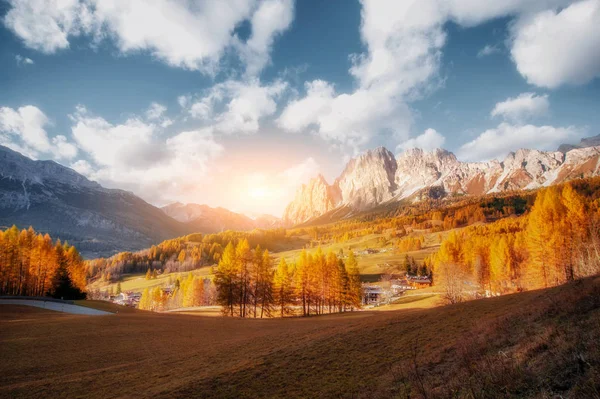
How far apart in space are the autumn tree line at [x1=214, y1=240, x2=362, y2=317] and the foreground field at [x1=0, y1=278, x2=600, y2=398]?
2430 centimetres

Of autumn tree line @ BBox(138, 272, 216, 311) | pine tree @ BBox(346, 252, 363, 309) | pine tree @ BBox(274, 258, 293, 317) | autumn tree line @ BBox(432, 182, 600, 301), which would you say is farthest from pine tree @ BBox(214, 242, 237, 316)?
autumn tree line @ BBox(432, 182, 600, 301)

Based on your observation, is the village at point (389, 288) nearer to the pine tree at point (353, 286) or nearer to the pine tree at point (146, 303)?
the pine tree at point (146, 303)

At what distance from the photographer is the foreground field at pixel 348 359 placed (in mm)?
8242

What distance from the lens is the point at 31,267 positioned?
6506cm

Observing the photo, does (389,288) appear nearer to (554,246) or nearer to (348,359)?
(554,246)

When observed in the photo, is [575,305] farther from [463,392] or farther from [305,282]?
[305,282]

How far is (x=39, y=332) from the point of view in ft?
108

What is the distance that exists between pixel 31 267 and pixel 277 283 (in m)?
57.2

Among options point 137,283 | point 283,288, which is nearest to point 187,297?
point 283,288

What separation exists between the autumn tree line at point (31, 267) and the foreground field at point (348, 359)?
3801 cm

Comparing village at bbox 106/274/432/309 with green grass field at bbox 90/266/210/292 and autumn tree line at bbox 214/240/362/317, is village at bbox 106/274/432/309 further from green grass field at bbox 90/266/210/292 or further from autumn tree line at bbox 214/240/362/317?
autumn tree line at bbox 214/240/362/317

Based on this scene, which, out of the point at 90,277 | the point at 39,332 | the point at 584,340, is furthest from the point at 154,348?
the point at 90,277

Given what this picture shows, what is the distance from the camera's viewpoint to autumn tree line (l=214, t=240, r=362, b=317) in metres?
59.1

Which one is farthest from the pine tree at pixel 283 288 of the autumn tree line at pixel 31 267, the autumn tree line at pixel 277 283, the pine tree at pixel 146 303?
the pine tree at pixel 146 303
